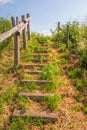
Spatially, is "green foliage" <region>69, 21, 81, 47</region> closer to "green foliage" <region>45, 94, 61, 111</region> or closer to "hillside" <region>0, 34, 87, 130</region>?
"hillside" <region>0, 34, 87, 130</region>

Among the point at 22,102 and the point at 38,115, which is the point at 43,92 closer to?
the point at 22,102

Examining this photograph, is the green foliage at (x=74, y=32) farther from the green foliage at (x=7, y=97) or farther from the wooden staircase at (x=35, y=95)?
the green foliage at (x=7, y=97)

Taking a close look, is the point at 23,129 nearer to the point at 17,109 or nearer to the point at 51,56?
the point at 17,109

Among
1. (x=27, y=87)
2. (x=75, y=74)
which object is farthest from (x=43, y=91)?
(x=75, y=74)

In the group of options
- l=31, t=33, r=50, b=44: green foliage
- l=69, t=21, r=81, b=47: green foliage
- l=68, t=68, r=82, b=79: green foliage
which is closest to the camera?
l=68, t=68, r=82, b=79: green foliage

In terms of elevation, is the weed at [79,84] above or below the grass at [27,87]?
below

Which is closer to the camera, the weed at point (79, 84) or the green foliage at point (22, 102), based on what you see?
the green foliage at point (22, 102)

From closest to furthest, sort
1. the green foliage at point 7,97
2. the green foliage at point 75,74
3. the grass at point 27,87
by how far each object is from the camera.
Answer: the green foliage at point 7,97 → the grass at point 27,87 → the green foliage at point 75,74

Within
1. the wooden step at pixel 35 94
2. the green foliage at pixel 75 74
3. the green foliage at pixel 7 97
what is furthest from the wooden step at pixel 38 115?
the green foliage at pixel 75 74

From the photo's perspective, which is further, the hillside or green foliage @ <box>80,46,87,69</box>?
green foliage @ <box>80,46,87,69</box>

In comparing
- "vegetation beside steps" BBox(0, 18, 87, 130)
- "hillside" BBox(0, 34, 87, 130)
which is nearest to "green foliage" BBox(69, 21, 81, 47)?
"vegetation beside steps" BBox(0, 18, 87, 130)

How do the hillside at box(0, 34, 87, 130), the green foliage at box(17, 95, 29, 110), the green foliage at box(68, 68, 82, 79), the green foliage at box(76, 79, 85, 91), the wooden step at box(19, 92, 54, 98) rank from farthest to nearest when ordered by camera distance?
the green foliage at box(68, 68, 82, 79) → the green foliage at box(76, 79, 85, 91) → the wooden step at box(19, 92, 54, 98) → the green foliage at box(17, 95, 29, 110) → the hillside at box(0, 34, 87, 130)

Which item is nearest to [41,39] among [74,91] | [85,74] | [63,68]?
[63,68]

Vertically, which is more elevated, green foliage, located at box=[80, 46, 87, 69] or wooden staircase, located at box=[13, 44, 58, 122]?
green foliage, located at box=[80, 46, 87, 69]
